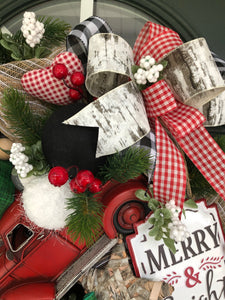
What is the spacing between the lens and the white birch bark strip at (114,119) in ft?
1.50

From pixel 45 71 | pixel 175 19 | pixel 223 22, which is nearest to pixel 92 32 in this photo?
pixel 45 71

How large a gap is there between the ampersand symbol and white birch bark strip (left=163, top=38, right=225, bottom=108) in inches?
18.2

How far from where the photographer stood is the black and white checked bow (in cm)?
57

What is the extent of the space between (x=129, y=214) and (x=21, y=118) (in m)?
A: 0.34

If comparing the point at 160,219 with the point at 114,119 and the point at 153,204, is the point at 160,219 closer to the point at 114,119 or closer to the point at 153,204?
the point at 153,204

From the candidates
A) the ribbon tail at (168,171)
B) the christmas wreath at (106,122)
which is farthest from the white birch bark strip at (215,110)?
the ribbon tail at (168,171)

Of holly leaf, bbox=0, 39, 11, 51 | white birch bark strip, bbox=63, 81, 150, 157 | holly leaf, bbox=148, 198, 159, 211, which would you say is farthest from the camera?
holly leaf, bbox=0, 39, 11, 51

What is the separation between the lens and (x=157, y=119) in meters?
0.56

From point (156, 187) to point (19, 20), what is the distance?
2.19 ft

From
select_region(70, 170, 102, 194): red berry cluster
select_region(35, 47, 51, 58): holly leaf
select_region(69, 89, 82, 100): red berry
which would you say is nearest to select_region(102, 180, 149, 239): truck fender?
select_region(70, 170, 102, 194): red berry cluster

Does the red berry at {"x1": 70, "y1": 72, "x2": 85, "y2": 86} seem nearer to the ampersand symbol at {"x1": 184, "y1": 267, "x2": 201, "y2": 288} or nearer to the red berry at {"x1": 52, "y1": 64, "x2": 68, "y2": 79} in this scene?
the red berry at {"x1": 52, "y1": 64, "x2": 68, "y2": 79}

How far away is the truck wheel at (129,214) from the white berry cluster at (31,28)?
1.50ft

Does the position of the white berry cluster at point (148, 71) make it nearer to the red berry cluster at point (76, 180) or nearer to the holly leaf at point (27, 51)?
the red berry cluster at point (76, 180)

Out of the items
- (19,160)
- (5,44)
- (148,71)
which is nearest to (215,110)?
(148,71)
